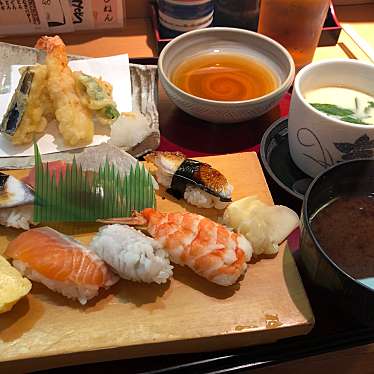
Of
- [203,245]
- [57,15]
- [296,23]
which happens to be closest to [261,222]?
[203,245]

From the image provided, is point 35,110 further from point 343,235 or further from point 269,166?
point 343,235

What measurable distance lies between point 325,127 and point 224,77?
566mm

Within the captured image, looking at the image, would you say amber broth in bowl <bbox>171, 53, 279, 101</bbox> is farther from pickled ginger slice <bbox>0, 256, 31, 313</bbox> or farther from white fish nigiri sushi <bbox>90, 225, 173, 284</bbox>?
pickled ginger slice <bbox>0, 256, 31, 313</bbox>

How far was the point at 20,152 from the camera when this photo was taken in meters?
1.49

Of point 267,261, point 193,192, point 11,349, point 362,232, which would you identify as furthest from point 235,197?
point 11,349

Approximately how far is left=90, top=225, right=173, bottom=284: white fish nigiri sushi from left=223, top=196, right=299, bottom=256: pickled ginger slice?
21cm

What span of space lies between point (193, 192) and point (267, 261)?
0.90 feet

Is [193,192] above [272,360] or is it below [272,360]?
above

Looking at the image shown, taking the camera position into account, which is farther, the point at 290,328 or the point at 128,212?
the point at 128,212

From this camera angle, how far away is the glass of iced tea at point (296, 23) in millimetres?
1706

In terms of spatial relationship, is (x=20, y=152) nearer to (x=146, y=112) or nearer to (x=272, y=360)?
(x=146, y=112)

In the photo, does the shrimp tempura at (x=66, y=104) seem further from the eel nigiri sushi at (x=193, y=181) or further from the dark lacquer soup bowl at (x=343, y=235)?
the dark lacquer soup bowl at (x=343, y=235)

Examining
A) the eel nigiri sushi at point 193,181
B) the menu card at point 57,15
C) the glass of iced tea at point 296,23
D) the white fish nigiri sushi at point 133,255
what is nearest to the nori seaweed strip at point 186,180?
the eel nigiri sushi at point 193,181

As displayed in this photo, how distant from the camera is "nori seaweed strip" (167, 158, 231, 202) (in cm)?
120
